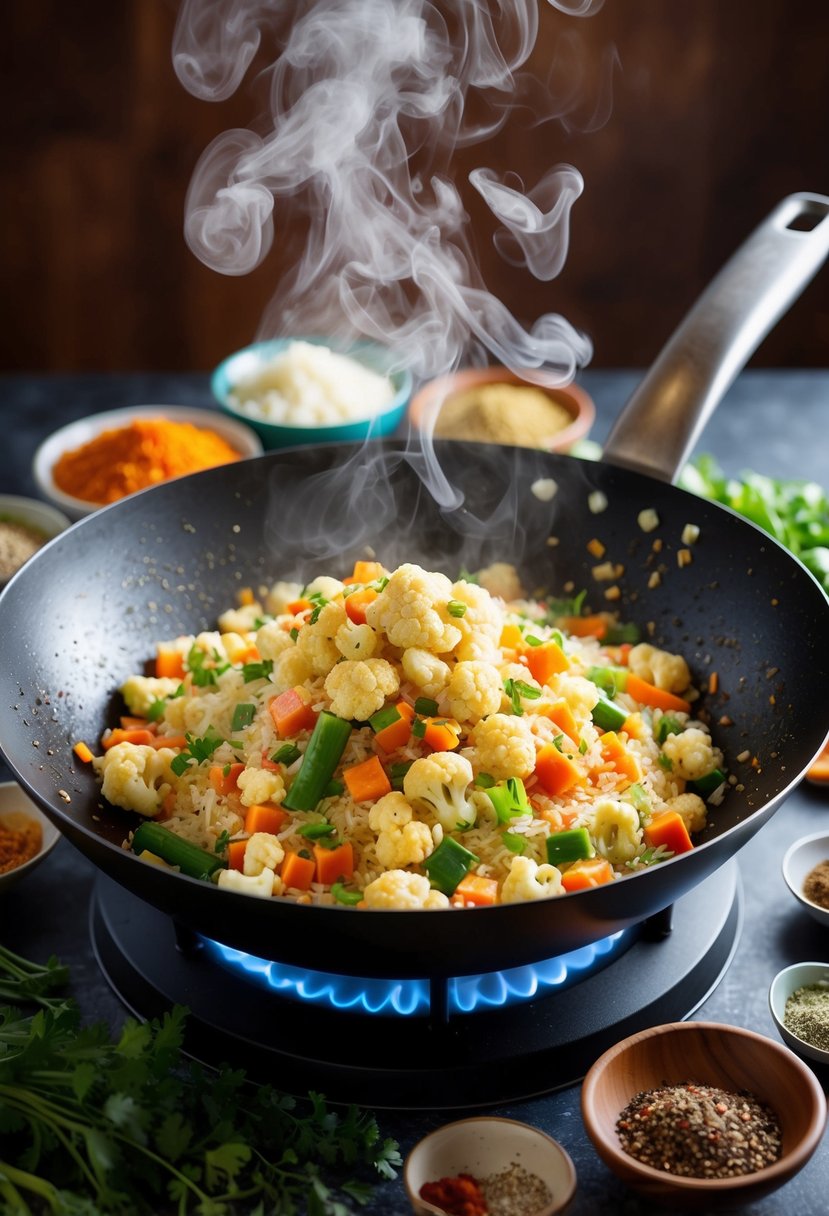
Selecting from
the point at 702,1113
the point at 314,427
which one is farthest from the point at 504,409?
the point at 702,1113

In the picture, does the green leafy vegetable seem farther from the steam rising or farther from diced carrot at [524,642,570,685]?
the steam rising

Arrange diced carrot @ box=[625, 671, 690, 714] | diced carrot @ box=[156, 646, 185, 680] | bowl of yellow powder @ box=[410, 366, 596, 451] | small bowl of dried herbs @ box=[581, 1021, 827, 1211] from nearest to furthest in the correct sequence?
small bowl of dried herbs @ box=[581, 1021, 827, 1211] < diced carrot @ box=[625, 671, 690, 714] < diced carrot @ box=[156, 646, 185, 680] < bowl of yellow powder @ box=[410, 366, 596, 451]

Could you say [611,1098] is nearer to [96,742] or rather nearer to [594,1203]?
[594,1203]

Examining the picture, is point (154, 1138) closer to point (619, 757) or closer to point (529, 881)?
point (529, 881)

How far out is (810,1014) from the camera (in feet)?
6.05

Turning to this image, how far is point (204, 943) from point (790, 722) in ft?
3.29

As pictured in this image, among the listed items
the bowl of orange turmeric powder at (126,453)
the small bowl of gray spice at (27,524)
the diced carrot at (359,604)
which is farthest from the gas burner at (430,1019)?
the bowl of orange turmeric powder at (126,453)

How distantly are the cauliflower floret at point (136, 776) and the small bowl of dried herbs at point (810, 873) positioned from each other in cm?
105

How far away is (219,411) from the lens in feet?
11.9

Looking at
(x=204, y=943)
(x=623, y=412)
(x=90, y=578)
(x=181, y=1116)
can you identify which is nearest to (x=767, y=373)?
(x=623, y=412)

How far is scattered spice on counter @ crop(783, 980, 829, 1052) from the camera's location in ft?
5.94

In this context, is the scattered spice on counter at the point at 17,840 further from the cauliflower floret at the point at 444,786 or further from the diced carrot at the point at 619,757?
the diced carrot at the point at 619,757

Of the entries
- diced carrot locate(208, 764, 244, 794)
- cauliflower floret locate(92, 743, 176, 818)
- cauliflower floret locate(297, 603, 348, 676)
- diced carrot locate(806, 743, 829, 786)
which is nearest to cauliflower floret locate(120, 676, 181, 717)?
cauliflower floret locate(92, 743, 176, 818)

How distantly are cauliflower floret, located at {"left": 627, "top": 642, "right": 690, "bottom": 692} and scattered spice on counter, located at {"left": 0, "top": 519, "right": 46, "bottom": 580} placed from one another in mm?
1378
